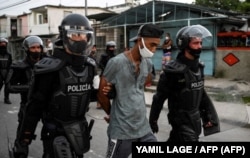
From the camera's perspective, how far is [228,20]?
527 inches

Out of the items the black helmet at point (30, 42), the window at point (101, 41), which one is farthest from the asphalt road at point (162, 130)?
the window at point (101, 41)

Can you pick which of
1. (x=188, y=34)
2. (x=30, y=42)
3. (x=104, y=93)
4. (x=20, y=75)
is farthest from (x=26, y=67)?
(x=188, y=34)

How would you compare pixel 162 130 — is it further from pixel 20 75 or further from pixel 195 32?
pixel 195 32

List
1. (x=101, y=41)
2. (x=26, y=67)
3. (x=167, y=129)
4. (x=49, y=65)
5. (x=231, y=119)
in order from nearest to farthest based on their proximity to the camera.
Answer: (x=49, y=65), (x=26, y=67), (x=231, y=119), (x=167, y=129), (x=101, y=41)

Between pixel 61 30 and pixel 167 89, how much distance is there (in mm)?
1234

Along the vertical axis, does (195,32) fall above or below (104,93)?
above

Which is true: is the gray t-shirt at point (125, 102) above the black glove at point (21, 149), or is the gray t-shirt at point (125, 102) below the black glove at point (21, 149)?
above

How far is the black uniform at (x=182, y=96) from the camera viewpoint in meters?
3.61

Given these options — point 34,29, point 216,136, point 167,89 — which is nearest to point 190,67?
point 167,89

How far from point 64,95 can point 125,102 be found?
1.64 ft

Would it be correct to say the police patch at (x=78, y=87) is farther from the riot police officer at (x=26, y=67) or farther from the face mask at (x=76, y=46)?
the riot police officer at (x=26, y=67)

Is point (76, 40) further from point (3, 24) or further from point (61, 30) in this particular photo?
point (3, 24)

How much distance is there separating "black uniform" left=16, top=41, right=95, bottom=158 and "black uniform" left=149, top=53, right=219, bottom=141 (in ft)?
3.10

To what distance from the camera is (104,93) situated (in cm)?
312
